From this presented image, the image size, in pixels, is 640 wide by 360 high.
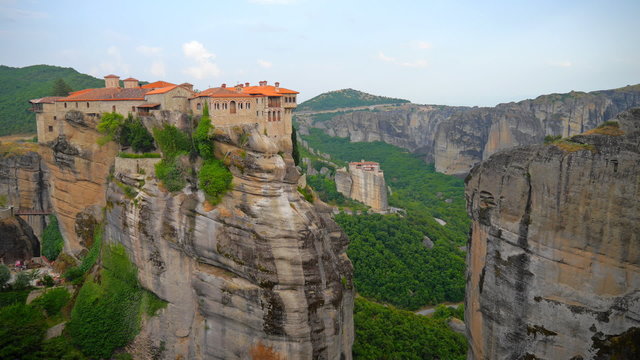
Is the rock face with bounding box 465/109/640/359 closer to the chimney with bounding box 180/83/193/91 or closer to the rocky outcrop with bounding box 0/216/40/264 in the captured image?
the chimney with bounding box 180/83/193/91

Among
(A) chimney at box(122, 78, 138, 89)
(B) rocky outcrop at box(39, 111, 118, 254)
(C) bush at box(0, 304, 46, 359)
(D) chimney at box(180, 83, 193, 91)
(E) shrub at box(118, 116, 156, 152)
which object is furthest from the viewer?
(A) chimney at box(122, 78, 138, 89)

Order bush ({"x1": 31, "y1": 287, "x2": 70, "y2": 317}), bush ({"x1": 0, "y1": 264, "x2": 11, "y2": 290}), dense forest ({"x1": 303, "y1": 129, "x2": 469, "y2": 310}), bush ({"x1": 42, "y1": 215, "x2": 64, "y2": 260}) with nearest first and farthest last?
bush ({"x1": 31, "y1": 287, "x2": 70, "y2": 317})
bush ({"x1": 0, "y1": 264, "x2": 11, "y2": 290})
bush ({"x1": 42, "y1": 215, "x2": 64, "y2": 260})
dense forest ({"x1": 303, "y1": 129, "x2": 469, "y2": 310})

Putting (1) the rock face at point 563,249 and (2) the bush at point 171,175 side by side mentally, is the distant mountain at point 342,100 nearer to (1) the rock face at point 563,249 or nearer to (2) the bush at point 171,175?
(2) the bush at point 171,175

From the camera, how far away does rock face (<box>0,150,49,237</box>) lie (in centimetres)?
3872

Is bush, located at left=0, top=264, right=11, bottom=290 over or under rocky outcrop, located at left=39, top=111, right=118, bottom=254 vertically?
under

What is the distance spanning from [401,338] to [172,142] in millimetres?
20795

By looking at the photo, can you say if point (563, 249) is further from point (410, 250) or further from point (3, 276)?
point (410, 250)

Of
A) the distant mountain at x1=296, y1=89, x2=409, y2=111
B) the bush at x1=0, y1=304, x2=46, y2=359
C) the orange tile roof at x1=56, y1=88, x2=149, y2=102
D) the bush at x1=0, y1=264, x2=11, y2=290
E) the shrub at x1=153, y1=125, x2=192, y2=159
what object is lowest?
the bush at x1=0, y1=304, x2=46, y2=359

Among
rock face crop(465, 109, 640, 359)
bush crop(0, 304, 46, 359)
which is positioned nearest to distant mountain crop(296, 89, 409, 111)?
bush crop(0, 304, 46, 359)

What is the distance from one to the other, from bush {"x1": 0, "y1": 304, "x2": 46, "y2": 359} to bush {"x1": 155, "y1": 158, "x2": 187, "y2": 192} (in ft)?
35.3

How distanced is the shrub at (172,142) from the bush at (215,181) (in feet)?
10.1

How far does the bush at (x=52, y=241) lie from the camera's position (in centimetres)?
3681

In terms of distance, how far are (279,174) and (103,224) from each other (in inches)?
546

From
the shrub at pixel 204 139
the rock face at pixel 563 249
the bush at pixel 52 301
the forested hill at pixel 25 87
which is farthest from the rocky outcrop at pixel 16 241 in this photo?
the rock face at pixel 563 249
